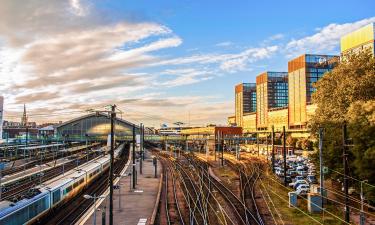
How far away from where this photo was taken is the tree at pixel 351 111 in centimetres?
3388

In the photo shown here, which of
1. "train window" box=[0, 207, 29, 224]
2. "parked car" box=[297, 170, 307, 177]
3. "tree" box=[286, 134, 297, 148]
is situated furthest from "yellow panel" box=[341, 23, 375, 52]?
"train window" box=[0, 207, 29, 224]

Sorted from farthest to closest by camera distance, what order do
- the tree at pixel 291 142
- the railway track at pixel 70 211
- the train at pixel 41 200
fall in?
1. the tree at pixel 291 142
2. the railway track at pixel 70 211
3. the train at pixel 41 200

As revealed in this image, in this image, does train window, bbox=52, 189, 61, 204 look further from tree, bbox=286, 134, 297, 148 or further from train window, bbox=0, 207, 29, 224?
tree, bbox=286, 134, 297, 148

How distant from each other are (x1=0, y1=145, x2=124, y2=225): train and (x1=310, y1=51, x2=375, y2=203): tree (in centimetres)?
2788

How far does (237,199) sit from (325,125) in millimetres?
13810

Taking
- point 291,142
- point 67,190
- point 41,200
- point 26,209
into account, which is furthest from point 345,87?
point 291,142

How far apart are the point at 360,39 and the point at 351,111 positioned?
106749mm

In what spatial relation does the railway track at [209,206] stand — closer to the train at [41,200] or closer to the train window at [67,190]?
the train at [41,200]

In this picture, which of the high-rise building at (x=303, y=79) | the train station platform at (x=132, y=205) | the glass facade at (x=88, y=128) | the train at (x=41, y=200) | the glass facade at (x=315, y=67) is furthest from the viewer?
the glass facade at (x=315, y=67)

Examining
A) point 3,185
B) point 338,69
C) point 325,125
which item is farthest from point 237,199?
point 3,185

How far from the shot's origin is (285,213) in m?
35.9

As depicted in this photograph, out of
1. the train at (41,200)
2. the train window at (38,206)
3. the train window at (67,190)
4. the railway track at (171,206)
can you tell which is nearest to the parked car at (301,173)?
the railway track at (171,206)

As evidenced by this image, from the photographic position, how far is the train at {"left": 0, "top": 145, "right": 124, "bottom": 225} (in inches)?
1034

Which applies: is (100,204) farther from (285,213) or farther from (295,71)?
(295,71)
